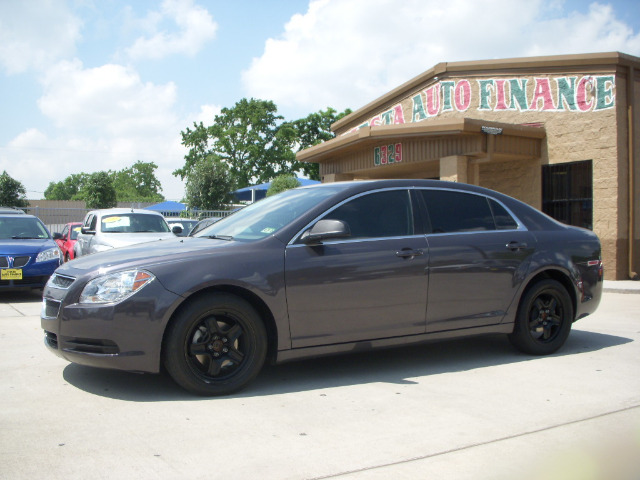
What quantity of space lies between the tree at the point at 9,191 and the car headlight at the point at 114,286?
32114 mm

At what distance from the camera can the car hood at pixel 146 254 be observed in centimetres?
444

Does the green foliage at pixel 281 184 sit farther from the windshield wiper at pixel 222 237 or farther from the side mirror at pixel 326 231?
the side mirror at pixel 326 231

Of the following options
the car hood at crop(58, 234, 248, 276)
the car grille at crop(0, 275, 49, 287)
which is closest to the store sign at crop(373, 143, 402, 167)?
the car grille at crop(0, 275, 49, 287)

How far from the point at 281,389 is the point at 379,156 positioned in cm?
1222

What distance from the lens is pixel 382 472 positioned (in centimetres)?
322

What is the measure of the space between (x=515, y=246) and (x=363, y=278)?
1655mm

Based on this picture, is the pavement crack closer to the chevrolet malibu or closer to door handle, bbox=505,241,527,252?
the chevrolet malibu

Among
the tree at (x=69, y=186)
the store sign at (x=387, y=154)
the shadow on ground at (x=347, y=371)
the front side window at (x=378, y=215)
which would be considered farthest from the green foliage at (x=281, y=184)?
the tree at (x=69, y=186)

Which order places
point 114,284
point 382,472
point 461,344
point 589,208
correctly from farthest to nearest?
1. point 589,208
2. point 461,344
3. point 114,284
4. point 382,472

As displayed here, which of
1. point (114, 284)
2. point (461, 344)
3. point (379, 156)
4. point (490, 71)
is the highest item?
point (490, 71)

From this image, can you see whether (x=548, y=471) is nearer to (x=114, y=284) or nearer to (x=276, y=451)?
(x=276, y=451)

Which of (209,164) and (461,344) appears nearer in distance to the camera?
(461,344)

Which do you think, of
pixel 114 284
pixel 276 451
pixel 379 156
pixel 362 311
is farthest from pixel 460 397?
pixel 379 156

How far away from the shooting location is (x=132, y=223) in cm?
1295
